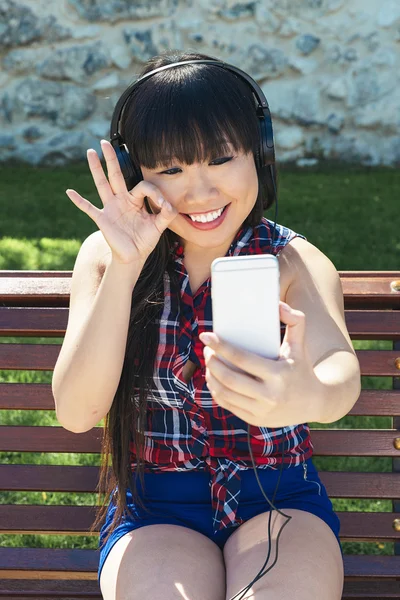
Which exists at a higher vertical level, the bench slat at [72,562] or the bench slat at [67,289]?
the bench slat at [67,289]

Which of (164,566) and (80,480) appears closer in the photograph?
(164,566)

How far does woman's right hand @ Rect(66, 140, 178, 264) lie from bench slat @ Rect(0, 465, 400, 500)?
85 cm

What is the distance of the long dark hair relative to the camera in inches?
80.7

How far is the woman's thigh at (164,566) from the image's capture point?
193 centimetres

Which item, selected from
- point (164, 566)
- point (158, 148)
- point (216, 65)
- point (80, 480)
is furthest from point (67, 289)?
point (164, 566)

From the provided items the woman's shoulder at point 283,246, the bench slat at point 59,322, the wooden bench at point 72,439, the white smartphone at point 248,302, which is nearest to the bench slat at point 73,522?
the wooden bench at point 72,439

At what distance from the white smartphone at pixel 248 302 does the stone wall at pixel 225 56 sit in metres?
5.22

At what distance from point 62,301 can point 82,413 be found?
2.28ft

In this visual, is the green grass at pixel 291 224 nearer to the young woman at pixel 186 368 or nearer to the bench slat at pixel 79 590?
the bench slat at pixel 79 590

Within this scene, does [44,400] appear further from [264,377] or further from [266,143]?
[264,377]

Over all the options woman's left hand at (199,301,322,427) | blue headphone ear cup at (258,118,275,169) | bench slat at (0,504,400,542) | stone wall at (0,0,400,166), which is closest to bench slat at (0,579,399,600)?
bench slat at (0,504,400,542)

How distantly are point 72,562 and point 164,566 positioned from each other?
0.59 meters

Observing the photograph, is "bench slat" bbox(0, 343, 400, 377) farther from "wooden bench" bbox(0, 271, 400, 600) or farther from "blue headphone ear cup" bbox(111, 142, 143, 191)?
"blue headphone ear cup" bbox(111, 142, 143, 191)

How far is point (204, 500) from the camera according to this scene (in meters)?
2.18
